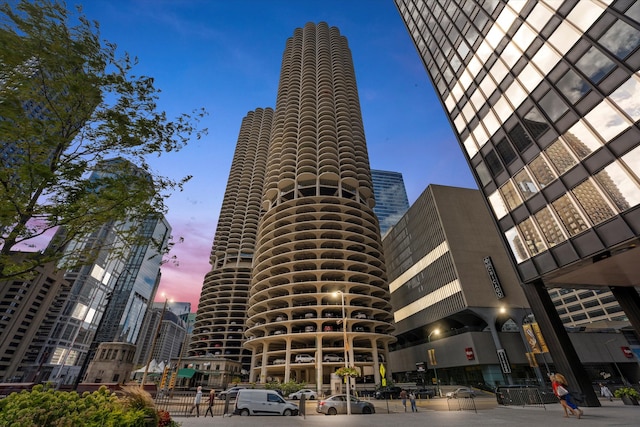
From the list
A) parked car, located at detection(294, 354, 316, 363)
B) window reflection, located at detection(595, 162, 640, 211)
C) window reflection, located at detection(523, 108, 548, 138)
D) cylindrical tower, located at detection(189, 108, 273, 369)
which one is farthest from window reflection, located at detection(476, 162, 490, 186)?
cylindrical tower, located at detection(189, 108, 273, 369)

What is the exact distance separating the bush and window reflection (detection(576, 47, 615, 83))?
94.8 feet

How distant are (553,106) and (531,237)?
9.90m

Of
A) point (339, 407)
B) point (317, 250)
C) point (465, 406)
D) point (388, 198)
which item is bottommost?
point (465, 406)

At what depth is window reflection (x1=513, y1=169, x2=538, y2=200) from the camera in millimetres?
21719

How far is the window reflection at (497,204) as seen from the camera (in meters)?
24.4

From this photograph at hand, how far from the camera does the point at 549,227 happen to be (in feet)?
66.3

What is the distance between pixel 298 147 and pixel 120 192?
69.7 meters

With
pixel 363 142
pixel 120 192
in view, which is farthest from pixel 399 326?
pixel 120 192

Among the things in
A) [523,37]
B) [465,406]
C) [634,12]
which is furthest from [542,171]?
[465,406]

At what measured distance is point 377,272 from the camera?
5997 cm

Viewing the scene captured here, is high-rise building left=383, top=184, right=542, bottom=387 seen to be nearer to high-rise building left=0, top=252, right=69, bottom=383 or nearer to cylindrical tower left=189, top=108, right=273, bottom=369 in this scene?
cylindrical tower left=189, top=108, right=273, bottom=369

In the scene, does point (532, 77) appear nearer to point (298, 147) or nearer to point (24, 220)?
point (24, 220)

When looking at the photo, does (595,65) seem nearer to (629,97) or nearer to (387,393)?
(629,97)

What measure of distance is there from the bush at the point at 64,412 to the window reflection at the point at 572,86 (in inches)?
1126
